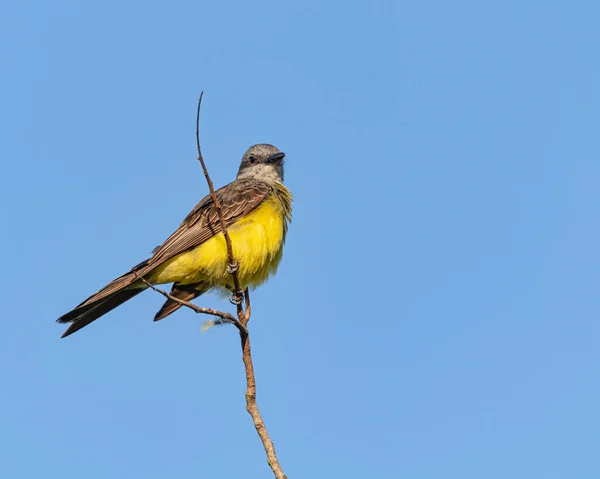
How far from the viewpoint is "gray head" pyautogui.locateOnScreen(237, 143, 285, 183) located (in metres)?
9.36

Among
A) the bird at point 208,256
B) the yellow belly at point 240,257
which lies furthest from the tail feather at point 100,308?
the yellow belly at point 240,257

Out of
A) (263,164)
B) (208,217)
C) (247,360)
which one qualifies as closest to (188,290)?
(208,217)

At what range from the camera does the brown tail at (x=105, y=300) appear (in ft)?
23.2


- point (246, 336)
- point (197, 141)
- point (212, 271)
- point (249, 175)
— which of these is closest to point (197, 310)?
point (246, 336)

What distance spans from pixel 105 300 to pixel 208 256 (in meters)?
1.07

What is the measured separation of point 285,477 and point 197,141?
2.15 metres

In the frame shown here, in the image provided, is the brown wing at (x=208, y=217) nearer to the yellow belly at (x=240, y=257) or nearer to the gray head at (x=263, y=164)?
the yellow belly at (x=240, y=257)

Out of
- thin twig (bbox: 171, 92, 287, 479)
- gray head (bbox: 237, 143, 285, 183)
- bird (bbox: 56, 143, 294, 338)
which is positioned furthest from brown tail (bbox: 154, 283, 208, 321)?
thin twig (bbox: 171, 92, 287, 479)

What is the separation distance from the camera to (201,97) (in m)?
4.72

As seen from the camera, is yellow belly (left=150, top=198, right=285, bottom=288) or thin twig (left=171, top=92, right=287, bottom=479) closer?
thin twig (left=171, top=92, right=287, bottom=479)

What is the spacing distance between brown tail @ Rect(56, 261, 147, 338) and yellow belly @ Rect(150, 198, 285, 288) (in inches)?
10.3

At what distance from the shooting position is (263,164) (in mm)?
9500

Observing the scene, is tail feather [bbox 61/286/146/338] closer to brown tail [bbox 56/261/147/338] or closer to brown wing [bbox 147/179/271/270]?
brown tail [bbox 56/261/147/338]

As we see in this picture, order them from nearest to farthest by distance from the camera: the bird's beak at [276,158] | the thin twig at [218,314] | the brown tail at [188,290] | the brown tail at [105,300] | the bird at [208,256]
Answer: the thin twig at [218,314]
the brown tail at [105,300]
the bird at [208,256]
the brown tail at [188,290]
the bird's beak at [276,158]
